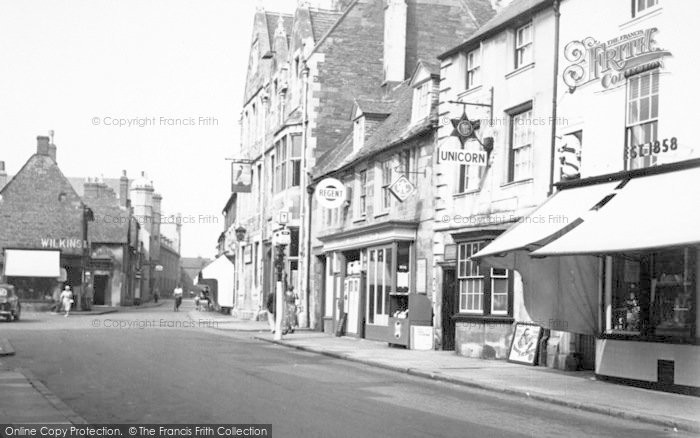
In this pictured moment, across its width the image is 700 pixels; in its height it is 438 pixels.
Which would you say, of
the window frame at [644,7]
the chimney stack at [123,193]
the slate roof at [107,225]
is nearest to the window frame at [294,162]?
the window frame at [644,7]

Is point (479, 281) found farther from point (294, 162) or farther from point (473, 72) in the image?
point (294, 162)

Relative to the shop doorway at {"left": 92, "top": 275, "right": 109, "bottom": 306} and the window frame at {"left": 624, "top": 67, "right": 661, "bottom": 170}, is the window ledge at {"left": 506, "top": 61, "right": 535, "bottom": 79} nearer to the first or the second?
the window frame at {"left": 624, "top": 67, "right": 661, "bottom": 170}

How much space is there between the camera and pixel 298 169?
41375mm

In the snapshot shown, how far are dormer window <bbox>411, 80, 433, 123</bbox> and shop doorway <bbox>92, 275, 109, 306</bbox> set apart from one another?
173ft

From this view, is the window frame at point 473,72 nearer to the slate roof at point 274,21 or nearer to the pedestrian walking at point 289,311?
the pedestrian walking at point 289,311

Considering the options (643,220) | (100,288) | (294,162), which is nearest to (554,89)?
(643,220)

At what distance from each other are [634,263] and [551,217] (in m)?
1.85

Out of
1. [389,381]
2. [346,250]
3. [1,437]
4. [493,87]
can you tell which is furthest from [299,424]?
[346,250]

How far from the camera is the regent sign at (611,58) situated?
17312 millimetres

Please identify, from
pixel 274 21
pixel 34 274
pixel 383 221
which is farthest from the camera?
pixel 34 274

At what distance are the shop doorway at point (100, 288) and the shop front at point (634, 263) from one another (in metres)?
62.2

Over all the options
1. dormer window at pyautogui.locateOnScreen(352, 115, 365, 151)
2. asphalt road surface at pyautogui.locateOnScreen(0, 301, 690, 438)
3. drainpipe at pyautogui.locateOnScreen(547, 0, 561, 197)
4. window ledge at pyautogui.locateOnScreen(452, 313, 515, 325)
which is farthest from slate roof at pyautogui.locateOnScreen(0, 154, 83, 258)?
drainpipe at pyautogui.locateOnScreen(547, 0, 561, 197)

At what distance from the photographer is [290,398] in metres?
13.2

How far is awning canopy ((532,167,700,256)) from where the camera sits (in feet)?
46.5
